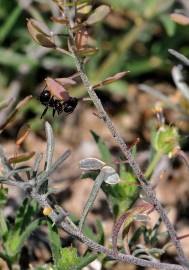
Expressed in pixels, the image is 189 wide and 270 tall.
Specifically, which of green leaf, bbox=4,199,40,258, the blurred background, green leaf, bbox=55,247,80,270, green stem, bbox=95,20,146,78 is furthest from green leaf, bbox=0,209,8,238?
green stem, bbox=95,20,146,78

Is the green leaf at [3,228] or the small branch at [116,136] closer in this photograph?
the small branch at [116,136]

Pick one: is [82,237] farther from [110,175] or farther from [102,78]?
[102,78]

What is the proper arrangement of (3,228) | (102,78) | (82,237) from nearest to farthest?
1. (82,237)
2. (3,228)
3. (102,78)

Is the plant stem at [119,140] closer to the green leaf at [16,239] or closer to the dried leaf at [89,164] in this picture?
the dried leaf at [89,164]

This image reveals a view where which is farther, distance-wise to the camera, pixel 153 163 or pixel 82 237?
pixel 153 163

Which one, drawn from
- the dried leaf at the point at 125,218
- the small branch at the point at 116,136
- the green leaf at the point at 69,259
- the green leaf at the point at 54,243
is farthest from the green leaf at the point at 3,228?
the small branch at the point at 116,136

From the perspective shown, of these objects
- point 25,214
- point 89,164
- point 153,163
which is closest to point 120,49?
point 153,163

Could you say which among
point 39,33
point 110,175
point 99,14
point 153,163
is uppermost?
point 39,33

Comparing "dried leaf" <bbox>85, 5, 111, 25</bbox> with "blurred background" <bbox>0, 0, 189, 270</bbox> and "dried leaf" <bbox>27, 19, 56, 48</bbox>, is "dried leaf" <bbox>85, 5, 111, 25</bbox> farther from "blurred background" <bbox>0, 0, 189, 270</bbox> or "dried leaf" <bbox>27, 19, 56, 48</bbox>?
"blurred background" <bbox>0, 0, 189, 270</bbox>
